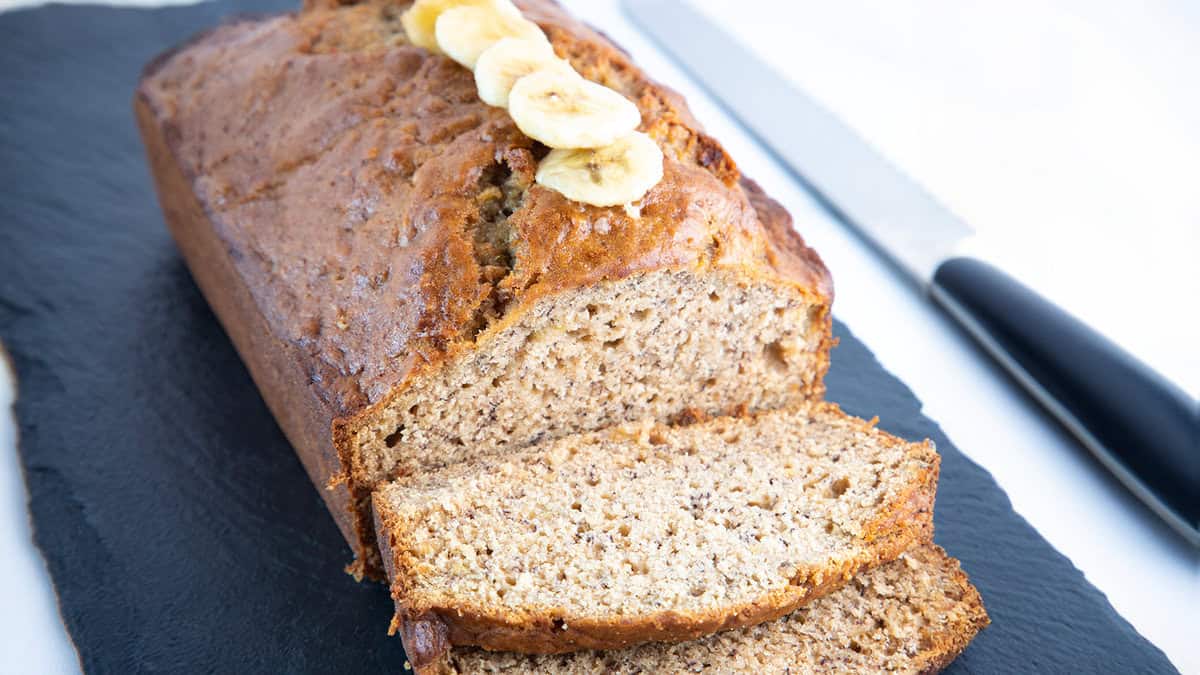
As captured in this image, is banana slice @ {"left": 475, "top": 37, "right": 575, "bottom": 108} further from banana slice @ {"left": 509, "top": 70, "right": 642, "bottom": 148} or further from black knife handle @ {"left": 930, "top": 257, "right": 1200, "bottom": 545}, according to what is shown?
black knife handle @ {"left": 930, "top": 257, "right": 1200, "bottom": 545}

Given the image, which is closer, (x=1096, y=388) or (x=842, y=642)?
(x=842, y=642)

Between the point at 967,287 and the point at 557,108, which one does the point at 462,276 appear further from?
the point at 967,287

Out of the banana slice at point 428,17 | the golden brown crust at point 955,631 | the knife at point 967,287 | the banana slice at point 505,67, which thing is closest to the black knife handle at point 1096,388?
the knife at point 967,287

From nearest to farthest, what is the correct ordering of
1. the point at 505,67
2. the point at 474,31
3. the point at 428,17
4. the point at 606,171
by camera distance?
the point at 606,171 → the point at 505,67 → the point at 474,31 → the point at 428,17

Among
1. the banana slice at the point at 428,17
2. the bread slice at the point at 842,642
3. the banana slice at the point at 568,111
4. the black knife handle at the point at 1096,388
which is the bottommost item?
the bread slice at the point at 842,642

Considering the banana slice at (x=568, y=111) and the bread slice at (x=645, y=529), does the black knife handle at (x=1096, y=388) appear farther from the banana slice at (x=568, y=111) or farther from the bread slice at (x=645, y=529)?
the banana slice at (x=568, y=111)

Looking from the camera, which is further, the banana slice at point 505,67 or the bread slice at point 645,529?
the banana slice at point 505,67

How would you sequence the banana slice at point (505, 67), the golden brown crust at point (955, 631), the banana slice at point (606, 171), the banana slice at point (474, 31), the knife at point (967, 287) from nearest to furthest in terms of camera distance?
the golden brown crust at point (955, 631), the banana slice at point (606, 171), the banana slice at point (505, 67), the banana slice at point (474, 31), the knife at point (967, 287)

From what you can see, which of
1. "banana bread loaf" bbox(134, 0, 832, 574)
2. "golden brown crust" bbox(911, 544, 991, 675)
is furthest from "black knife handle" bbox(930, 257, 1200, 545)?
"banana bread loaf" bbox(134, 0, 832, 574)

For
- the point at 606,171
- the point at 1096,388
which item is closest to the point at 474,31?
the point at 606,171
